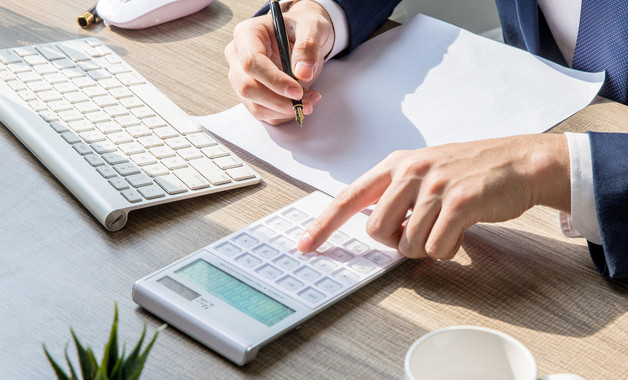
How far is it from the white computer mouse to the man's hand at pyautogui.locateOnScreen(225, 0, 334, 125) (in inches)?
8.5

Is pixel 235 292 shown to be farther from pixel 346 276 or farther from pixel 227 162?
pixel 227 162

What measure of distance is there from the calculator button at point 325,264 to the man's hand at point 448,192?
2 centimetres

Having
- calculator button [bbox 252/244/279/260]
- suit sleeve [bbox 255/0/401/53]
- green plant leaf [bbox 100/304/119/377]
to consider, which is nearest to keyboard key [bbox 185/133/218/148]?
calculator button [bbox 252/244/279/260]

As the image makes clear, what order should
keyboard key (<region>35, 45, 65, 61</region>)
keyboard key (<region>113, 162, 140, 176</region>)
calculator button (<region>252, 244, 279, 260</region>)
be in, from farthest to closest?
keyboard key (<region>35, 45, 65, 61</region>)
keyboard key (<region>113, 162, 140, 176</region>)
calculator button (<region>252, 244, 279, 260</region>)

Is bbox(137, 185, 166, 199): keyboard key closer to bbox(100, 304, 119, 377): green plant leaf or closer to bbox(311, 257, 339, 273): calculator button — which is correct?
bbox(311, 257, 339, 273): calculator button

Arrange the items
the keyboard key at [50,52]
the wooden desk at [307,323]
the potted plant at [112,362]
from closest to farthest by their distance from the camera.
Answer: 1. the potted plant at [112,362]
2. the wooden desk at [307,323]
3. the keyboard key at [50,52]

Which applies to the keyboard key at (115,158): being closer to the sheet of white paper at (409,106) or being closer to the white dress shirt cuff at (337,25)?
the sheet of white paper at (409,106)

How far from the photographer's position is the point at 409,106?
0.95 metres

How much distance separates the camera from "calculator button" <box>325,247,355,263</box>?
0.68 meters

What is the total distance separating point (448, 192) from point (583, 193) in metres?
0.14

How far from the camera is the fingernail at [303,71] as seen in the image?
0.92 meters

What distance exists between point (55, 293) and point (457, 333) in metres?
0.37

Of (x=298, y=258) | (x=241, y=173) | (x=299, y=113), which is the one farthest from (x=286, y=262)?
(x=299, y=113)

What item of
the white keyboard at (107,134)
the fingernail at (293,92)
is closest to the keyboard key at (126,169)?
the white keyboard at (107,134)
